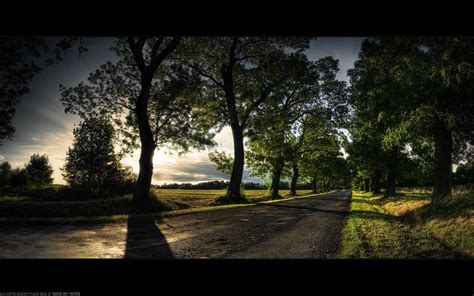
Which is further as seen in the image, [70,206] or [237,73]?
[237,73]

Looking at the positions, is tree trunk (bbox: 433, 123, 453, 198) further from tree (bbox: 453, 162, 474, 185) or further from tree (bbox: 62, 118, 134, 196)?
tree (bbox: 453, 162, 474, 185)

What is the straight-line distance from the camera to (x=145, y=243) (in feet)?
23.5

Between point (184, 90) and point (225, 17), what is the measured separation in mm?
12080

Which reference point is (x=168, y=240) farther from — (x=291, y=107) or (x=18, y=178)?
(x=18, y=178)

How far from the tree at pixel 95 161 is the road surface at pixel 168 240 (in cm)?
887

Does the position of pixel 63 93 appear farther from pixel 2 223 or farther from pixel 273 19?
pixel 273 19

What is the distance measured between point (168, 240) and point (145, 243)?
0.58m

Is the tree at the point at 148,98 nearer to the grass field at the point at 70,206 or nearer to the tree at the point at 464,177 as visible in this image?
the grass field at the point at 70,206

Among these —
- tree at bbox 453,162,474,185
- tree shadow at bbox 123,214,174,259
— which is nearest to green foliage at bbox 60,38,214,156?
tree shadow at bbox 123,214,174,259

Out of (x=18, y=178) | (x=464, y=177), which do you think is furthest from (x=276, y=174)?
(x=464, y=177)

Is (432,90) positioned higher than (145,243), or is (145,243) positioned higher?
(432,90)

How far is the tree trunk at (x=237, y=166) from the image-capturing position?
20067 mm
